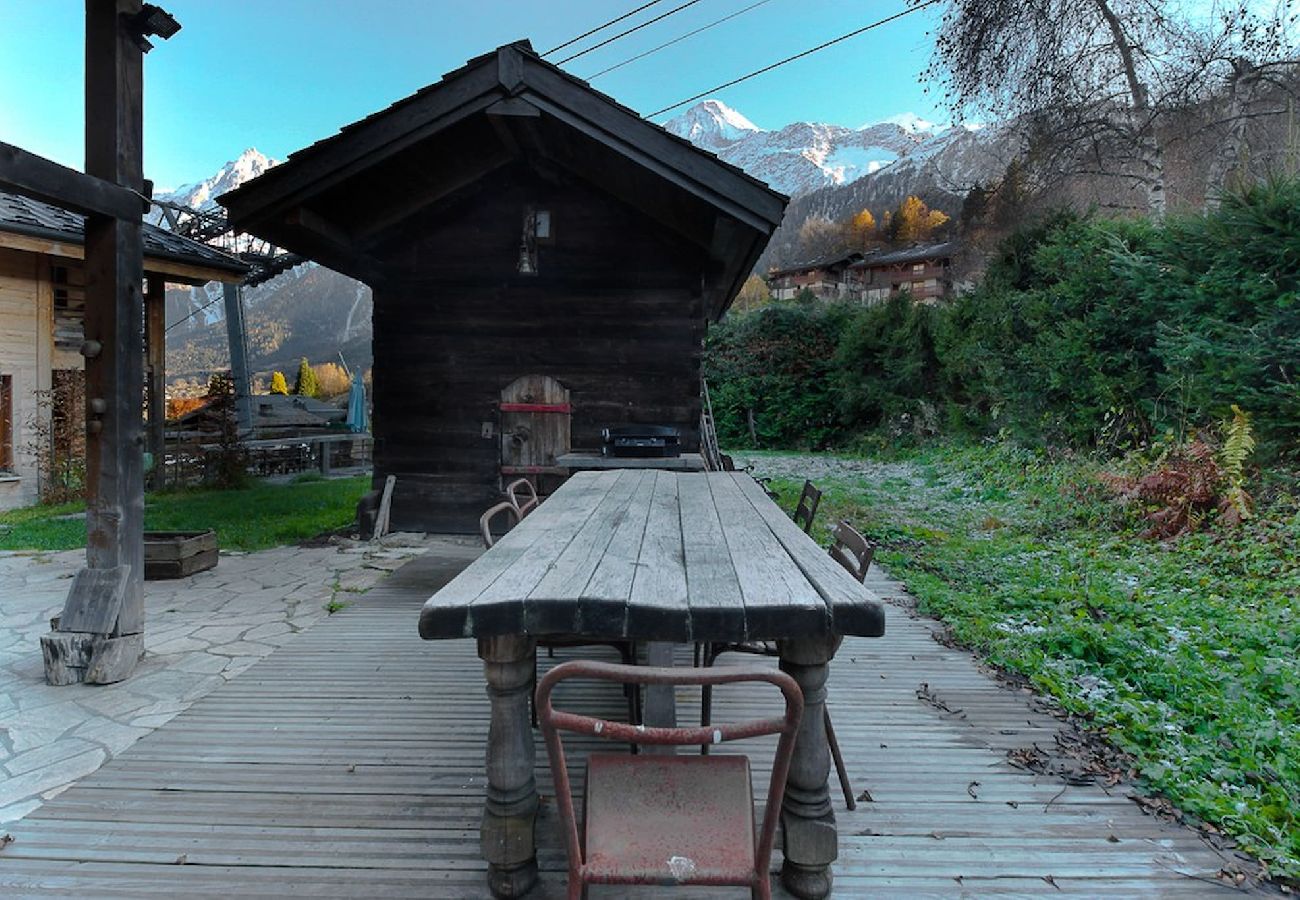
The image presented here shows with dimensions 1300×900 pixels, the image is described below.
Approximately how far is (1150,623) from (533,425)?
5.25 meters

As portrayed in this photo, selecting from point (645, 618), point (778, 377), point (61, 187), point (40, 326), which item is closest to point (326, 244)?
point (61, 187)

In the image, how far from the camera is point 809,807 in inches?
75.0

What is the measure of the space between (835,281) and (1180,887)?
3407cm

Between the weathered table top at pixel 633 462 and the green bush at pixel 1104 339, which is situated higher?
the green bush at pixel 1104 339

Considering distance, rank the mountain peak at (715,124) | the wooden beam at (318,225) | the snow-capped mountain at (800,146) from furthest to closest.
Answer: the mountain peak at (715,124) < the snow-capped mountain at (800,146) < the wooden beam at (318,225)

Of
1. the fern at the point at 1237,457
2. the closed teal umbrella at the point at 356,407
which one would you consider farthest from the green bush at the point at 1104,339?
the closed teal umbrella at the point at 356,407

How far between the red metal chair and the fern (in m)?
5.96

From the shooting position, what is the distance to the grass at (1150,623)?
251 cm

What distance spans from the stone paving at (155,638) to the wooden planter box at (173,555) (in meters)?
0.10

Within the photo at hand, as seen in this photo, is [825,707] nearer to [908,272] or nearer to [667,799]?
[667,799]

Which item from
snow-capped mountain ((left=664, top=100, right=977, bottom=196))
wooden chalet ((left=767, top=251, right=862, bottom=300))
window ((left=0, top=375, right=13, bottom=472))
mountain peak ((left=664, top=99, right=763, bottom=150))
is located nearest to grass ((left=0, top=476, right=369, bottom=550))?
window ((left=0, top=375, right=13, bottom=472))

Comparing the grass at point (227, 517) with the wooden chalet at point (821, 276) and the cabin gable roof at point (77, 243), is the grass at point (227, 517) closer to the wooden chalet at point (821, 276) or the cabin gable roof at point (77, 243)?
the cabin gable roof at point (77, 243)

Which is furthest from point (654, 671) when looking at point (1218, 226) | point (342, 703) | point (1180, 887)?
point (1218, 226)

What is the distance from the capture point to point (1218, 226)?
21.2ft
